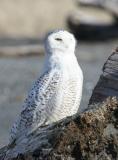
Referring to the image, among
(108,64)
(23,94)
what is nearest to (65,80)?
(108,64)

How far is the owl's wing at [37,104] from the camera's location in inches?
275

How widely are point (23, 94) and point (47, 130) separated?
8.28 meters

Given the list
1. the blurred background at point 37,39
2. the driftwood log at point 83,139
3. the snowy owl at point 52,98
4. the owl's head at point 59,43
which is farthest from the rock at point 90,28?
the driftwood log at point 83,139

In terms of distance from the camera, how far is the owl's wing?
6.99 meters

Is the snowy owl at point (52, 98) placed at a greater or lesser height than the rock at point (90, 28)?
lesser

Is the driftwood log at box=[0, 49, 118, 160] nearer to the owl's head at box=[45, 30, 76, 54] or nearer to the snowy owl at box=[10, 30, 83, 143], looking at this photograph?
the snowy owl at box=[10, 30, 83, 143]

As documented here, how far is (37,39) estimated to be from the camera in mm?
22828

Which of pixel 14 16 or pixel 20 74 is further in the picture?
pixel 14 16

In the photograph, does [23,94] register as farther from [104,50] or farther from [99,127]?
[99,127]

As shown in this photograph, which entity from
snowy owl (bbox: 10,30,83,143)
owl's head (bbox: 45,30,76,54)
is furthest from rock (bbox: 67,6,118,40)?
snowy owl (bbox: 10,30,83,143)

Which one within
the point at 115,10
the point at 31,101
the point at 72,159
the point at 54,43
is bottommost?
the point at 72,159

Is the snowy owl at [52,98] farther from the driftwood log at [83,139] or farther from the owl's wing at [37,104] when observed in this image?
the driftwood log at [83,139]

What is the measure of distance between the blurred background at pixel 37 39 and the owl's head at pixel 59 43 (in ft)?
8.43

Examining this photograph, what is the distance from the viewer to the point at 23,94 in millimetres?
14211
